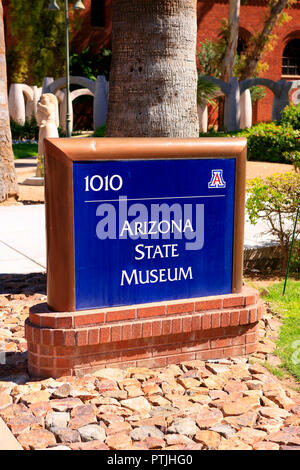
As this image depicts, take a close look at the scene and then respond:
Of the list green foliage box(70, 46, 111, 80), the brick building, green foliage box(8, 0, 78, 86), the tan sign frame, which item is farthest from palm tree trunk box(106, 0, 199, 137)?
the brick building

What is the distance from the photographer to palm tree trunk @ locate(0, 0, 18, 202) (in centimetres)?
1073

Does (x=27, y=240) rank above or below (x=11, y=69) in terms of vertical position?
below

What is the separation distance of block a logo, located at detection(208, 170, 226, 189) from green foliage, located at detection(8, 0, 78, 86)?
30.2 metres

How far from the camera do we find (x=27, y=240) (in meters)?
8.87

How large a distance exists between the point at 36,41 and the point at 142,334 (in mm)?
31263

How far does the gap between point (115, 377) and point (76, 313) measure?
51cm

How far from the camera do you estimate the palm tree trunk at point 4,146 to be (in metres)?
10.7

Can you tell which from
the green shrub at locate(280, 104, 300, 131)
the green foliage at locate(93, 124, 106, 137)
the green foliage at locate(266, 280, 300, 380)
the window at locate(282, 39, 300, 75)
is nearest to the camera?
the green foliage at locate(266, 280, 300, 380)

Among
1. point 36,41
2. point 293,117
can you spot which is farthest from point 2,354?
point 36,41

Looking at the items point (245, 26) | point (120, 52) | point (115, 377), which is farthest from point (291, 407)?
point (245, 26)

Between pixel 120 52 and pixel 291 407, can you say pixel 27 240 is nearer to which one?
pixel 120 52

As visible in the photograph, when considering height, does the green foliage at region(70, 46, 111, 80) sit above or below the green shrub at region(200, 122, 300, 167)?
above

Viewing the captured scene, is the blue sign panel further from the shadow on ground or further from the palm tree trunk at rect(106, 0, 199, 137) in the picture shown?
the shadow on ground

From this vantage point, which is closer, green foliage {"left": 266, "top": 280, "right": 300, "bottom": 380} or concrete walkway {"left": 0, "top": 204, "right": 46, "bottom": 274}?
green foliage {"left": 266, "top": 280, "right": 300, "bottom": 380}
